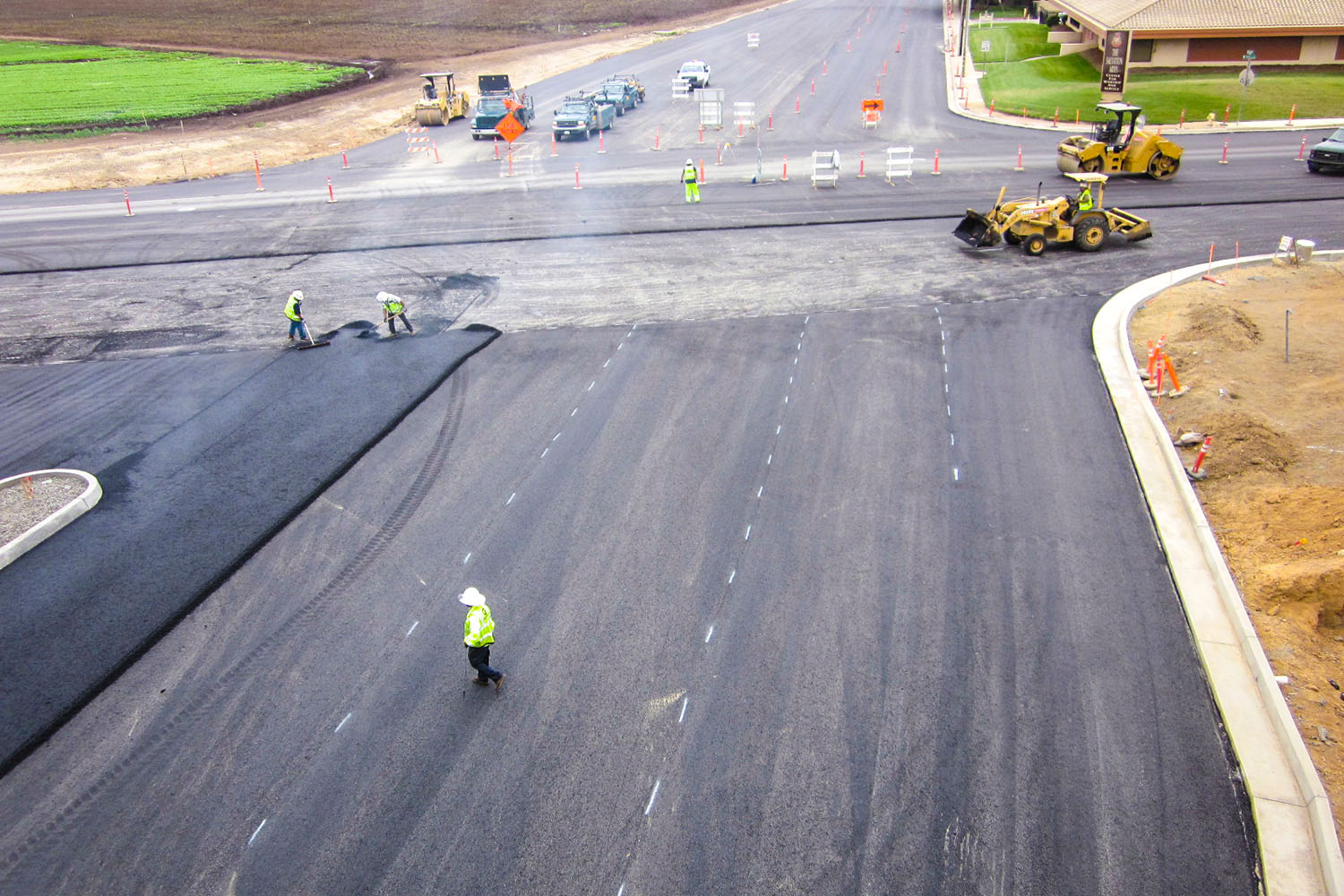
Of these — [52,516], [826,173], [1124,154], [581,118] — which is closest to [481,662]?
[52,516]

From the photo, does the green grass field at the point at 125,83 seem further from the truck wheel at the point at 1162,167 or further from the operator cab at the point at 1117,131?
the truck wheel at the point at 1162,167

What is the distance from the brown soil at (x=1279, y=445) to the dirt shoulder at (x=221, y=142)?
36.8 metres

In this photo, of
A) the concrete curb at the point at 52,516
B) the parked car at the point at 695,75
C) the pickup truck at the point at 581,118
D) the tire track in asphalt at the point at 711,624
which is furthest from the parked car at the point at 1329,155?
the concrete curb at the point at 52,516

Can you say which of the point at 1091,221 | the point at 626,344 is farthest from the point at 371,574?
the point at 1091,221

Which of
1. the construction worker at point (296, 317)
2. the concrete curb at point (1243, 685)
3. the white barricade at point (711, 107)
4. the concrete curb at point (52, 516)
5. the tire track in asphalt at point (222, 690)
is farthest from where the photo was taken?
the white barricade at point (711, 107)

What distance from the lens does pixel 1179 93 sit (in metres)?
43.2

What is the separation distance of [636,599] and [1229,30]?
5051 cm

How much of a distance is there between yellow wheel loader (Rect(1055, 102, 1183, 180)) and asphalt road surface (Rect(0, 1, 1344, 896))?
632 centimetres

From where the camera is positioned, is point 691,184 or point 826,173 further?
point 826,173

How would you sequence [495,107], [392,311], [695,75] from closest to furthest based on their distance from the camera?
[392,311], [495,107], [695,75]

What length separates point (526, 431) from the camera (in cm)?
1581

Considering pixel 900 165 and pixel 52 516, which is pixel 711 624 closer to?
pixel 52 516

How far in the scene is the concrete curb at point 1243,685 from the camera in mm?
7992

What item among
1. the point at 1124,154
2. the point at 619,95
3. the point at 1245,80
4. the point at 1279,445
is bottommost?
the point at 1279,445
